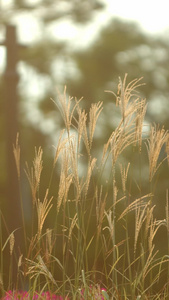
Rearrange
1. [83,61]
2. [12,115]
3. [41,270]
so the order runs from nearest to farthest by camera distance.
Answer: [41,270], [12,115], [83,61]

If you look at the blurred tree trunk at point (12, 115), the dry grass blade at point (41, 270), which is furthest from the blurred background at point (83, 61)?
the dry grass blade at point (41, 270)

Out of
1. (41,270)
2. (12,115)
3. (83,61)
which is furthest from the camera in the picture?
(83,61)

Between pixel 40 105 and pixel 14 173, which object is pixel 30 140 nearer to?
pixel 40 105

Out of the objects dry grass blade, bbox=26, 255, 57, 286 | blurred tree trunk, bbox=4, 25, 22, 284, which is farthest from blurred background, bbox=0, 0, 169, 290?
dry grass blade, bbox=26, 255, 57, 286

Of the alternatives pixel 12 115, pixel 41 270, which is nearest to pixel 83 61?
pixel 12 115

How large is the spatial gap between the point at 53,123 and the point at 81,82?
3.38 ft

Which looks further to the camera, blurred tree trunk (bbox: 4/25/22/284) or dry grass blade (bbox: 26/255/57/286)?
blurred tree trunk (bbox: 4/25/22/284)

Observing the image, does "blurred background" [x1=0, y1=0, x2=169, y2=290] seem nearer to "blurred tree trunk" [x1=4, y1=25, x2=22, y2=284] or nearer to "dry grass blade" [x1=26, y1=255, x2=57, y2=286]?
"blurred tree trunk" [x1=4, y1=25, x2=22, y2=284]

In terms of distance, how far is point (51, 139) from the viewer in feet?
37.0

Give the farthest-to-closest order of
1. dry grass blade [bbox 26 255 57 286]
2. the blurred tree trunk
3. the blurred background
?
the blurred background
the blurred tree trunk
dry grass blade [bbox 26 255 57 286]

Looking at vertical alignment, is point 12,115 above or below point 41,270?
above

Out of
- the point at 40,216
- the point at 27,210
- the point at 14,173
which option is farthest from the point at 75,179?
the point at 27,210

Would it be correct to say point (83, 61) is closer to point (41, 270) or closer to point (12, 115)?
point (12, 115)

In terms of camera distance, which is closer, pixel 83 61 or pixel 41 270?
pixel 41 270
